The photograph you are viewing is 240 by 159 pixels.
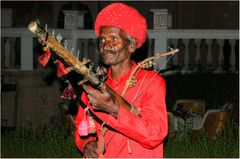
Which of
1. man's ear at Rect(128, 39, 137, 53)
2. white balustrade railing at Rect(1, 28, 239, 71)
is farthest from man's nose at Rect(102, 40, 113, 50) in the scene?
white balustrade railing at Rect(1, 28, 239, 71)

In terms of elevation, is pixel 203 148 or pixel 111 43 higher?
pixel 111 43

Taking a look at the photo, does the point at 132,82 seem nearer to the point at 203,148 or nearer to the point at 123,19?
the point at 123,19

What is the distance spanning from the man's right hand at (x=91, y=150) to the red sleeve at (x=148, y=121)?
0.36 metres

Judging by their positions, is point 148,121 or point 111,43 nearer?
point 148,121

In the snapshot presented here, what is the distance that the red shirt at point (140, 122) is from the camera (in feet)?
7.57

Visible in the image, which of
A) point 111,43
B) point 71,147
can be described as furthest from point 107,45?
point 71,147

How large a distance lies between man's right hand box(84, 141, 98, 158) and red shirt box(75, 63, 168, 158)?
5 centimetres

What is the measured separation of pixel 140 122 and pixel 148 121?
0.07 metres

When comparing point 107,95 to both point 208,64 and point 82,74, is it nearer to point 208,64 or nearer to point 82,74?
point 82,74

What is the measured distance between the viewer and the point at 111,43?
2.62 meters

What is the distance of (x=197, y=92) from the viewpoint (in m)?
10.6

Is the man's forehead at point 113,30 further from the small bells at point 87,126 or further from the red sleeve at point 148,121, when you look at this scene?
the small bells at point 87,126

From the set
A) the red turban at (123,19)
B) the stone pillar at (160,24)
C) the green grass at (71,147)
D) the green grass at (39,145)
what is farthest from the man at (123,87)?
the stone pillar at (160,24)

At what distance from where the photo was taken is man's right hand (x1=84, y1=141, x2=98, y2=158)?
266 centimetres
